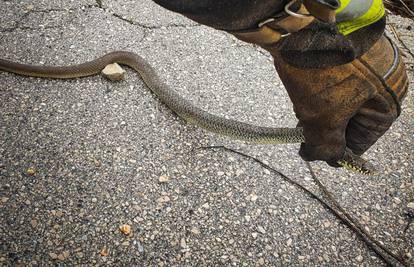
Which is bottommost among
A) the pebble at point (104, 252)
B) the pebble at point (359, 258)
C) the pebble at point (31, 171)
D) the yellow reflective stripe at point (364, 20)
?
the pebble at point (31, 171)

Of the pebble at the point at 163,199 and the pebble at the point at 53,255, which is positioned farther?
the pebble at the point at 163,199

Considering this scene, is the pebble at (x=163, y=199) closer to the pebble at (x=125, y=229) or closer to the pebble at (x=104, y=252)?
the pebble at (x=125, y=229)

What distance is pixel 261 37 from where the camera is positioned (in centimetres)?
105

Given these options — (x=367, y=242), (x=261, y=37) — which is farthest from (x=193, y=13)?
(x=367, y=242)

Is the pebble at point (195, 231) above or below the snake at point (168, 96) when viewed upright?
below

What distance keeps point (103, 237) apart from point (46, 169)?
56cm

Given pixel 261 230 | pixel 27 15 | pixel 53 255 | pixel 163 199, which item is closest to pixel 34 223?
pixel 53 255

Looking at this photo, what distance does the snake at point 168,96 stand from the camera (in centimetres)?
208

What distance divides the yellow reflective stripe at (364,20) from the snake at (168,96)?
77 cm

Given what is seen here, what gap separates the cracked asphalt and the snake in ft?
0.20

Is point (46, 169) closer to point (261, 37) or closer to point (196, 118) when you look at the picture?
point (196, 118)

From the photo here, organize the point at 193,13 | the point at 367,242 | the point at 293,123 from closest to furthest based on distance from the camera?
1. the point at 193,13
2. the point at 367,242
3. the point at 293,123

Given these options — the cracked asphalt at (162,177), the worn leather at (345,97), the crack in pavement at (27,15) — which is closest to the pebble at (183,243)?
the cracked asphalt at (162,177)

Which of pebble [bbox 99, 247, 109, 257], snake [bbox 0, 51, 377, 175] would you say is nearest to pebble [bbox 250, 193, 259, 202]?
snake [bbox 0, 51, 377, 175]
